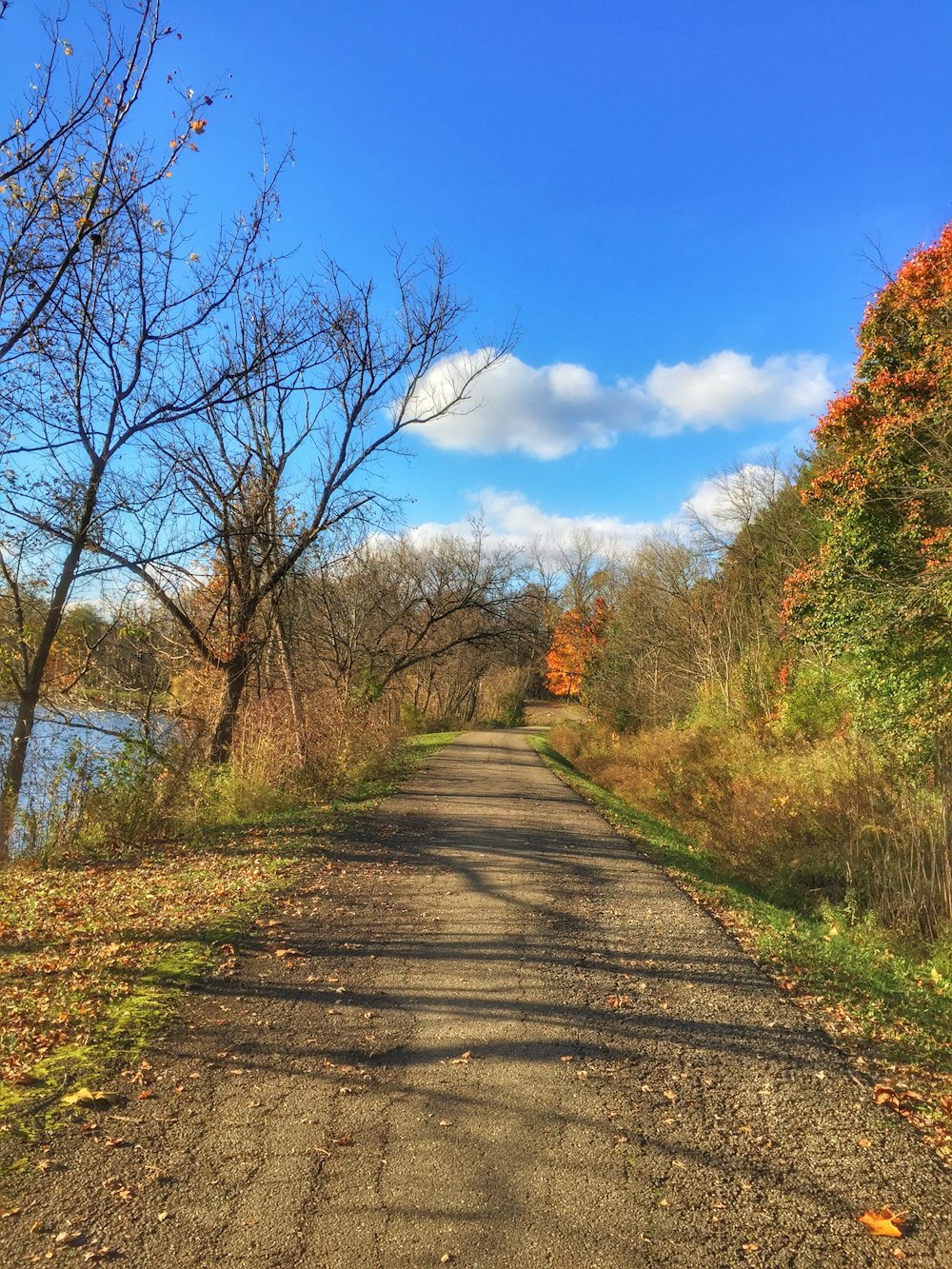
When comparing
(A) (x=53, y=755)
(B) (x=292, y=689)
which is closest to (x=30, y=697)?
(A) (x=53, y=755)

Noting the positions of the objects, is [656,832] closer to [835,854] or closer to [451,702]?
[835,854]

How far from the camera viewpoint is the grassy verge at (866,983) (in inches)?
171

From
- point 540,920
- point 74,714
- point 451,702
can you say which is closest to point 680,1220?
point 540,920

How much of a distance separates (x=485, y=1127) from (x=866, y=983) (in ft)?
13.0

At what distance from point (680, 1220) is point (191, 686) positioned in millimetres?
13415

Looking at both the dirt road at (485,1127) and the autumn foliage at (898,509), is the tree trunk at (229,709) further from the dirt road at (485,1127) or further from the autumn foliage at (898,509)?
the autumn foliage at (898,509)

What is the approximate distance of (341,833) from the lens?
34.4 ft

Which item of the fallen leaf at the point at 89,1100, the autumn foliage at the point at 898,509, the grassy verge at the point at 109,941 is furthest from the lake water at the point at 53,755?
the autumn foliage at the point at 898,509

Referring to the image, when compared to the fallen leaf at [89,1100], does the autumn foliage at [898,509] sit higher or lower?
higher

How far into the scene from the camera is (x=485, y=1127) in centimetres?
356

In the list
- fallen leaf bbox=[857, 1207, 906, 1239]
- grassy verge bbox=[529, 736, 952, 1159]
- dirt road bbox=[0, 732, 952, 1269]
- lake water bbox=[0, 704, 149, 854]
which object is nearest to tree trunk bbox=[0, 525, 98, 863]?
lake water bbox=[0, 704, 149, 854]

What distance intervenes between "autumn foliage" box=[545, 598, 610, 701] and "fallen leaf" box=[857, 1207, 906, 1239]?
53.4 meters

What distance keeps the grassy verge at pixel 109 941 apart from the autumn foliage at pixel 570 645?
160ft

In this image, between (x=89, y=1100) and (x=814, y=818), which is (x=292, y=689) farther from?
(x=89, y=1100)
